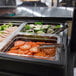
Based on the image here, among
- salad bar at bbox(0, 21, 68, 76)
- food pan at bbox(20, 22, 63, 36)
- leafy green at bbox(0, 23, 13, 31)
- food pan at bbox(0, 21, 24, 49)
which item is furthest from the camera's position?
leafy green at bbox(0, 23, 13, 31)

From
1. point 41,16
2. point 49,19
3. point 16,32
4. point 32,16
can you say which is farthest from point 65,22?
point 16,32

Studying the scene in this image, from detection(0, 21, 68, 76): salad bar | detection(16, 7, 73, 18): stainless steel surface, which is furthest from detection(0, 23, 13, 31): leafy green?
detection(16, 7, 73, 18): stainless steel surface

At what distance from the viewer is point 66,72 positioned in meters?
1.06

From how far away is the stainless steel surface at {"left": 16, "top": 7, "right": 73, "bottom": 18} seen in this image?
1.88 metres

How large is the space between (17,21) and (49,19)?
1.55ft

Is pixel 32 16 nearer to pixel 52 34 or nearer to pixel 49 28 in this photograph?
pixel 49 28

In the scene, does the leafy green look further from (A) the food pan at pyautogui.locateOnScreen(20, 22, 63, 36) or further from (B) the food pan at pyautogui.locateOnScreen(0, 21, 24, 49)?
(A) the food pan at pyautogui.locateOnScreen(20, 22, 63, 36)

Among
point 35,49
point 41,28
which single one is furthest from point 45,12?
point 35,49

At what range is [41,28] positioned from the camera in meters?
1.79

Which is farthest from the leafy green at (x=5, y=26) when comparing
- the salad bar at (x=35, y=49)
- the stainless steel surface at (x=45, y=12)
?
the stainless steel surface at (x=45, y=12)

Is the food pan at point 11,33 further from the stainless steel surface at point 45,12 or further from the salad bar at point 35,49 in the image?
the stainless steel surface at point 45,12

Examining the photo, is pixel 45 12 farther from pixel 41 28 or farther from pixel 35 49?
pixel 35 49

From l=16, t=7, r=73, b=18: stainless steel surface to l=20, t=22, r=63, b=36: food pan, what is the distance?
0.13m

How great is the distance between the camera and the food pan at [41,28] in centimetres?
167
